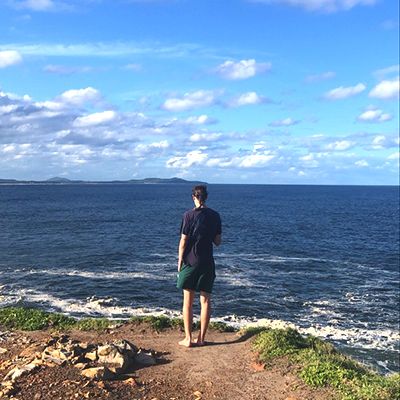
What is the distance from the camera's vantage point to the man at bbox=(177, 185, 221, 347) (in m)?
8.91

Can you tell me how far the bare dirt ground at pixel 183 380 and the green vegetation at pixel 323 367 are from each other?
220mm

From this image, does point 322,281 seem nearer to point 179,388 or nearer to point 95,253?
point 95,253

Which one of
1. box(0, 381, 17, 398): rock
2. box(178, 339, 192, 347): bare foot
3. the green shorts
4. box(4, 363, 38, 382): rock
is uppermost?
the green shorts

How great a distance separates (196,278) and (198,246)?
0.63 m

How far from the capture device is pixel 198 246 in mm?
8992

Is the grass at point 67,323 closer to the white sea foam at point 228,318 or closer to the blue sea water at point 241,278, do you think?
the white sea foam at point 228,318

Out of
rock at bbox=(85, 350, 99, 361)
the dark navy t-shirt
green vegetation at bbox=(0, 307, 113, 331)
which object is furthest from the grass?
the dark navy t-shirt

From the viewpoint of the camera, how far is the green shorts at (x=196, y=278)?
357 inches

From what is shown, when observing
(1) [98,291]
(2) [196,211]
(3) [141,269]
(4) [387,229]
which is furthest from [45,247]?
(4) [387,229]

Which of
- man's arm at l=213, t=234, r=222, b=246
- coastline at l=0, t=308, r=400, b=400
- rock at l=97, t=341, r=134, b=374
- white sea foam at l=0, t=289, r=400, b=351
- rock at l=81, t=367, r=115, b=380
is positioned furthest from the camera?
white sea foam at l=0, t=289, r=400, b=351

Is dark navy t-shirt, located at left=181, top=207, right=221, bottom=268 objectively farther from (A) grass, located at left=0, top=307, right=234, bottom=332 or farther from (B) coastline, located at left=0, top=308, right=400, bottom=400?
(A) grass, located at left=0, top=307, right=234, bottom=332

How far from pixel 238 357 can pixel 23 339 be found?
15.3 feet

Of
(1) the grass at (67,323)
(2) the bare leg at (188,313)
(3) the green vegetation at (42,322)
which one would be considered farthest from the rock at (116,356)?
(3) the green vegetation at (42,322)

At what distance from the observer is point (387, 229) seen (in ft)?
214
